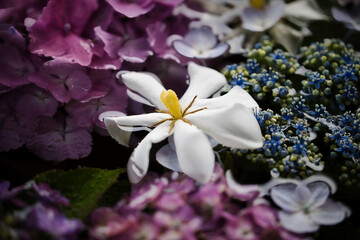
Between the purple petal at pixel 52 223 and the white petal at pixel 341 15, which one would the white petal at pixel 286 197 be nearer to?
the purple petal at pixel 52 223

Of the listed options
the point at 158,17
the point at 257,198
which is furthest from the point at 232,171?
the point at 158,17

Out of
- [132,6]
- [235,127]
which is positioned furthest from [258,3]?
[235,127]

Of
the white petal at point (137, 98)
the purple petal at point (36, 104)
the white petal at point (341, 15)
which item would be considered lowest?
the purple petal at point (36, 104)

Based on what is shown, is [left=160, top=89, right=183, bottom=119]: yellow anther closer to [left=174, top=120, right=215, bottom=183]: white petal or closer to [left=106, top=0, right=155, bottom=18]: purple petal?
[left=174, top=120, right=215, bottom=183]: white petal

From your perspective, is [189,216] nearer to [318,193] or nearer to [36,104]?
[318,193]

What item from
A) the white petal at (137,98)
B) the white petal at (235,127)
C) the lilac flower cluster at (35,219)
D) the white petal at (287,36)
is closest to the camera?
the lilac flower cluster at (35,219)

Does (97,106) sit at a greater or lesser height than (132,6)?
lesser

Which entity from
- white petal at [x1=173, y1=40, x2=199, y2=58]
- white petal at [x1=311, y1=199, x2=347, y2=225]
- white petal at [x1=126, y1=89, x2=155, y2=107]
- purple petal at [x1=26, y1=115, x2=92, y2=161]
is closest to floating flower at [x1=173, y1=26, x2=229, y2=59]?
white petal at [x1=173, y1=40, x2=199, y2=58]

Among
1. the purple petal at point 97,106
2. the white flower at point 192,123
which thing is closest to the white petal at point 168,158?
the white flower at point 192,123

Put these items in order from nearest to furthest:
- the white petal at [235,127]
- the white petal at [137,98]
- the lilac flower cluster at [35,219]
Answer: the lilac flower cluster at [35,219] < the white petal at [235,127] < the white petal at [137,98]
